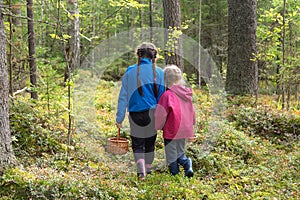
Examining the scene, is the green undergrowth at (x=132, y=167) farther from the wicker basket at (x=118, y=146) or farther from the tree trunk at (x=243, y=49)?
the tree trunk at (x=243, y=49)

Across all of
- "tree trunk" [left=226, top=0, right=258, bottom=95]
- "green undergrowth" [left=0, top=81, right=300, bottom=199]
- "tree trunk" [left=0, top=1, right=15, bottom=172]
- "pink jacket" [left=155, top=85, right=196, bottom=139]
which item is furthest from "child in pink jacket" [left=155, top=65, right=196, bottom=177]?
"tree trunk" [left=226, top=0, right=258, bottom=95]

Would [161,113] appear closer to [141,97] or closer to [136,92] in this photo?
[141,97]

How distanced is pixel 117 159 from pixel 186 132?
1.80 meters

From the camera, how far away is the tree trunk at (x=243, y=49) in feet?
34.8

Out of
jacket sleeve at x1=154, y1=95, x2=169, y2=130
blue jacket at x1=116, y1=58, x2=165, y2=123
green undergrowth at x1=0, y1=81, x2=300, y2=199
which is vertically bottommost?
green undergrowth at x1=0, y1=81, x2=300, y2=199

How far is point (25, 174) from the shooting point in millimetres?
4695

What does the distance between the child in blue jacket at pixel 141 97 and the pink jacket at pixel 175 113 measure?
181 millimetres

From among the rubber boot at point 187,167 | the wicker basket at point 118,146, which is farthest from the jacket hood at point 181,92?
the wicker basket at point 118,146

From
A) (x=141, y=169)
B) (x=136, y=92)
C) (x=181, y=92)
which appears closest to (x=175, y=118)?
(x=181, y=92)

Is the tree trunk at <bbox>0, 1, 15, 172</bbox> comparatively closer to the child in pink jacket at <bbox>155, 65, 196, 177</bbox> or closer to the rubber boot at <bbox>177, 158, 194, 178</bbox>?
the child in pink jacket at <bbox>155, 65, 196, 177</bbox>

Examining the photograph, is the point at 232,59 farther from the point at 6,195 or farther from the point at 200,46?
the point at 200,46

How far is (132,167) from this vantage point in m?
6.42

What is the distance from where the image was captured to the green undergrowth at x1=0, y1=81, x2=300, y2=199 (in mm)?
4605

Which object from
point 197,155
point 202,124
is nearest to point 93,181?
point 197,155
